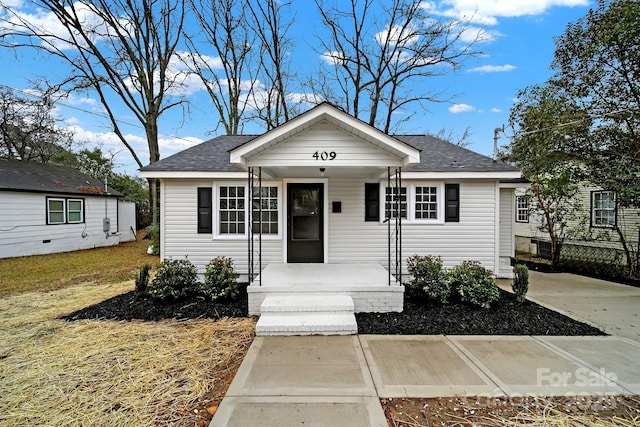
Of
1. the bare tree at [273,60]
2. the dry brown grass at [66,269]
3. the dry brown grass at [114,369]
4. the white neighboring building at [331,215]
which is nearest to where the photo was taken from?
the dry brown grass at [114,369]

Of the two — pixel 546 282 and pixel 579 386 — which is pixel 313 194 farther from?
pixel 546 282

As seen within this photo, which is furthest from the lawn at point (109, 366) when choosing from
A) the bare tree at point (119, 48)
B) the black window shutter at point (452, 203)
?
the bare tree at point (119, 48)

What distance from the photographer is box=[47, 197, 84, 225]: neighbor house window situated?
12344 mm

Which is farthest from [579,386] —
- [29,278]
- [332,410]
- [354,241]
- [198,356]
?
[29,278]

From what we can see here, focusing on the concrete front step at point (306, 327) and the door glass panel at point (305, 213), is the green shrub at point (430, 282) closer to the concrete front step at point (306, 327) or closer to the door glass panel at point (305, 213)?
the concrete front step at point (306, 327)

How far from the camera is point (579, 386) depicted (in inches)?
112

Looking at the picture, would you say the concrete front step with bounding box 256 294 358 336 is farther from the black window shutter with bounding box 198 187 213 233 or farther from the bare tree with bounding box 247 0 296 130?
the bare tree with bounding box 247 0 296 130

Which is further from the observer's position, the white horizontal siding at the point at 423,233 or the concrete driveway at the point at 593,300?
the white horizontal siding at the point at 423,233

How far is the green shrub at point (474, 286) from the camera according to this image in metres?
4.96

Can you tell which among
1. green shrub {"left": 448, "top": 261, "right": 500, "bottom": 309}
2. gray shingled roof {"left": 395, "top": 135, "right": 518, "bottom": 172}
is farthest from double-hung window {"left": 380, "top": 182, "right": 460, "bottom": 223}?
green shrub {"left": 448, "top": 261, "right": 500, "bottom": 309}

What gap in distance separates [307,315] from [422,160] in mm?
5126

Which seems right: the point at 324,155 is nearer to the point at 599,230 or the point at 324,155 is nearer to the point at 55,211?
the point at 599,230

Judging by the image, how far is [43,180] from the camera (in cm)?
1277

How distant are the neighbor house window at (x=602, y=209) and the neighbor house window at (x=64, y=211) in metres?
21.9
